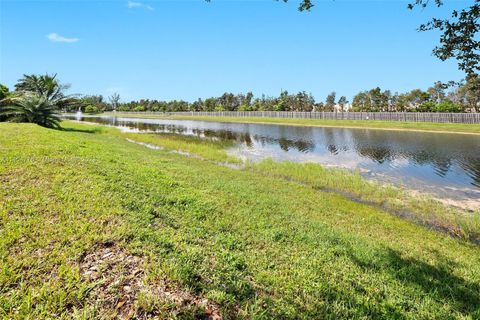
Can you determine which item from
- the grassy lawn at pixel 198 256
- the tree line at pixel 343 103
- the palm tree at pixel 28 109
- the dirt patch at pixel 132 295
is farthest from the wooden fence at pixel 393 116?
the palm tree at pixel 28 109

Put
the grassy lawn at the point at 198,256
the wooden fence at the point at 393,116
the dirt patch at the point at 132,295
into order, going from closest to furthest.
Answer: the dirt patch at the point at 132,295
the grassy lawn at the point at 198,256
the wooden fence at the point at 393,116

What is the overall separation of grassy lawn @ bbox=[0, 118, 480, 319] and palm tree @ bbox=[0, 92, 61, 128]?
14219mm

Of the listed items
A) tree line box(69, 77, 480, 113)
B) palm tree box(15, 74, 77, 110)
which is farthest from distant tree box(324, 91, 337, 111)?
palm tree box(15, 74, 77, 110)

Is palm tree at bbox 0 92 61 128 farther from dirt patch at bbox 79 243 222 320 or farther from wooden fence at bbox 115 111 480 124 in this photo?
wooden fence at bbox 115 111 480 124

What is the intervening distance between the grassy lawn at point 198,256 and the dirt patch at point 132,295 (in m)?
0.01

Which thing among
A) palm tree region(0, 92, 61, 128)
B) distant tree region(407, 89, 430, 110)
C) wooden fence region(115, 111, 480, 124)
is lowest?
palm tree region(0, 92, 61, 128)

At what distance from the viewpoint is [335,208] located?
809 centimetres

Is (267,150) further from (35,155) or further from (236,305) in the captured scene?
(236,305)

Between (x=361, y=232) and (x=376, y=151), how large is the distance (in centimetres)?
1701

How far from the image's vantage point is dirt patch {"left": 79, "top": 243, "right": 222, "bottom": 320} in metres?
2.71

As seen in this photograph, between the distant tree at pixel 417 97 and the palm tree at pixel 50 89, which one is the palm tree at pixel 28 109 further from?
the distant tree at pixel 417 97

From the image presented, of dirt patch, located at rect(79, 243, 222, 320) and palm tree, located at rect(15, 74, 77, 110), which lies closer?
dirt patch, located at rect(79, 243, 222, 320)

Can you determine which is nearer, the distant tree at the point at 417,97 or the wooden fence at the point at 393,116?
the wooden fence at the point at 393,116

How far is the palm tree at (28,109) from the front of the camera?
59.7ft
